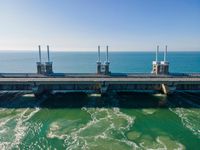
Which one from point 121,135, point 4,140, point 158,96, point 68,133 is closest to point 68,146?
point 68,133

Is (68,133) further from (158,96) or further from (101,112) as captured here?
(158,96)

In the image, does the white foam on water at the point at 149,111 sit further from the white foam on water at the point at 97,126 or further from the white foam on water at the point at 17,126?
the white foam on water at the point at 17,126

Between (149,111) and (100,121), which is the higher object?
(149,111)

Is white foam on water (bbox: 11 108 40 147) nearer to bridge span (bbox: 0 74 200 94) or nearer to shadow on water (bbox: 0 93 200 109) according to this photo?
shadow on water (bbox: 0 93 200 109)

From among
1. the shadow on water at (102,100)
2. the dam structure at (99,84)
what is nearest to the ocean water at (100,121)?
the shadow on water at (102,100)

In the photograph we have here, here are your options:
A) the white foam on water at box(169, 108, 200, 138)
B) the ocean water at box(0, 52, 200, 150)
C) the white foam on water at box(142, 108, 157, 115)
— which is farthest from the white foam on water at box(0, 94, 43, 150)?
the white foam on water at box(169, 108, 200, 138)

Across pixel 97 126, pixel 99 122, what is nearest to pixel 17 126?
pixel 97 126

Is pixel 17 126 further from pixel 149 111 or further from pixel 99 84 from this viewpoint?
pixel 149 111
